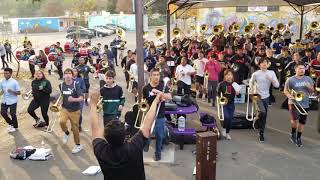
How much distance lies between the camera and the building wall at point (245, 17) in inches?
1421

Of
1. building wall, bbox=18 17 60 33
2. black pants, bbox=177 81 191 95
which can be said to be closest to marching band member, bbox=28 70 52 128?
black pants, bbox=177 81 191 95

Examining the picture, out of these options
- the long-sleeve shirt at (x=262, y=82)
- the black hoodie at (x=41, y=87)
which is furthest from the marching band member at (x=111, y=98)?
the long-sleeve shirt at (x=262, y=82)

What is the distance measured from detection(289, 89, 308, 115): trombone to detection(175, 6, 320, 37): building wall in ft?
91.1

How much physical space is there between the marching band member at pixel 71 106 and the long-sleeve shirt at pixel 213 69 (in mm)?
4529

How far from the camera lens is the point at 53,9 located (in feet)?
253

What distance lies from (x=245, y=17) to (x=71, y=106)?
33.2m

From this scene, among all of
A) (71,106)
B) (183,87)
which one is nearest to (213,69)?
(183,87)

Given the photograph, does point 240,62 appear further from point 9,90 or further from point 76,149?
point 9,90

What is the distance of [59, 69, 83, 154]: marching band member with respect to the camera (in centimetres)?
843

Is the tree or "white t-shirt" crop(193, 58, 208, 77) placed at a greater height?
the tree

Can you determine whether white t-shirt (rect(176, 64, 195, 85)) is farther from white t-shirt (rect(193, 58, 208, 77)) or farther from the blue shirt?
the blue shirt

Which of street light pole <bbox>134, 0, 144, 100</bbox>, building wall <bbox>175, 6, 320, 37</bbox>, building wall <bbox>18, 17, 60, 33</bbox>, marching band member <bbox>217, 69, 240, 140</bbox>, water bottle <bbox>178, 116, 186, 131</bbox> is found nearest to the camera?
street light pole <bbox>134, 0, 144, 100</bbox>

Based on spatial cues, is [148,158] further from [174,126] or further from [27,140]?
[27,140]

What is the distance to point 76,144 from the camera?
28.2 feet
